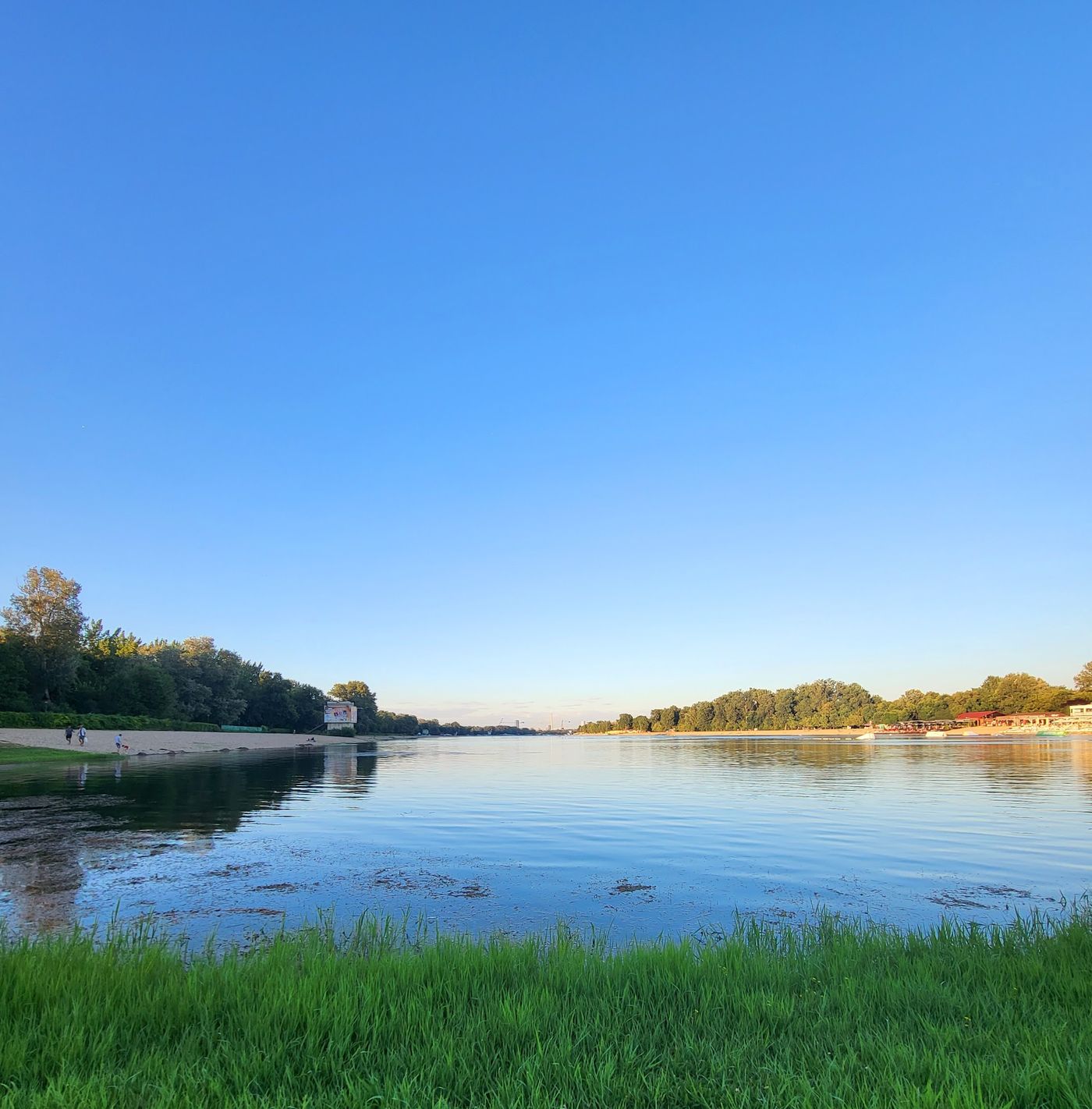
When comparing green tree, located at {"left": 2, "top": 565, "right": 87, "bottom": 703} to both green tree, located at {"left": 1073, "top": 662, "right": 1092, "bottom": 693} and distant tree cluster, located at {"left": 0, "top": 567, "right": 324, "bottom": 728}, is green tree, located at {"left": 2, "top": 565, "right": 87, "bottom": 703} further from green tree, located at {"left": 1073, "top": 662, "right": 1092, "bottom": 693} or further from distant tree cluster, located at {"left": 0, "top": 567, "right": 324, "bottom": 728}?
green tree, located at {"left": 1073, "top": 662, "right": 1092, "bottom": 693}

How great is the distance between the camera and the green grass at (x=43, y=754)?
4934 centimetres

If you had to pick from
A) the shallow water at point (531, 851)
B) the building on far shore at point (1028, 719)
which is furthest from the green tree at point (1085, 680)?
the shallow water at point (531, 851)

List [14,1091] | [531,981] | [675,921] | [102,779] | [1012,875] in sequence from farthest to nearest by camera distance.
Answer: [102,779] → [1012,875] → [675,921] → [531,981] → [14,1091]

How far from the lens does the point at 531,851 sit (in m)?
21.6

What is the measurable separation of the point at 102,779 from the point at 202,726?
67.4 metres

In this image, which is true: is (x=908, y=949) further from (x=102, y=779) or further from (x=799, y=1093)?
(x=102, y=779)

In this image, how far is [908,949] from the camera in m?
9.20

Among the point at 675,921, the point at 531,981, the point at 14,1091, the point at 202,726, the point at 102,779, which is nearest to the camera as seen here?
the point at 14,1091

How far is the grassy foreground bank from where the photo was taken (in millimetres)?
4801

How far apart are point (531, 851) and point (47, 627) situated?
76034mm

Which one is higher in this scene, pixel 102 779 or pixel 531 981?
pixel 531 981

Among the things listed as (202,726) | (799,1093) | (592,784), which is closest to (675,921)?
(799,1093)

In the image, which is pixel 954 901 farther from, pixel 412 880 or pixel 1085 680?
pixel 1085 680

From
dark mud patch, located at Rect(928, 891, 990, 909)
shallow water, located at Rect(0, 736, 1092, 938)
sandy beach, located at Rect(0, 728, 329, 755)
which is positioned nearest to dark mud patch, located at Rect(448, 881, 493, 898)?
shallow water, located at Rect(0, 736, 1092, 938)
